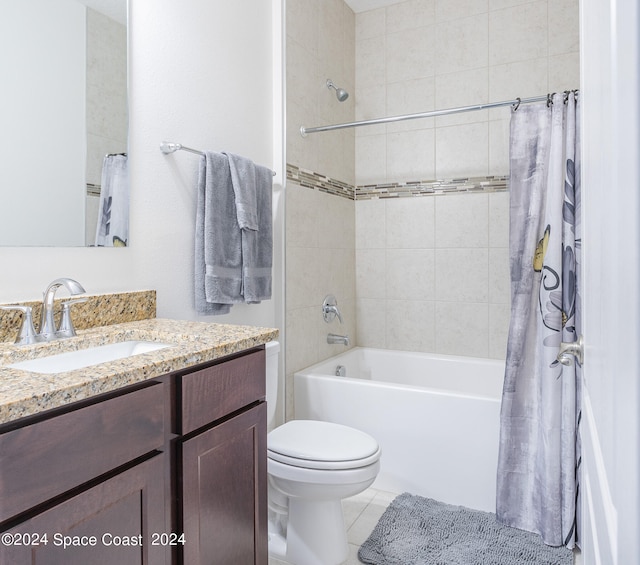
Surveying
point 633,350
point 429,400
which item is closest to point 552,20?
point 429,400

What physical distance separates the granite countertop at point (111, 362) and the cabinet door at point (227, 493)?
19 cm

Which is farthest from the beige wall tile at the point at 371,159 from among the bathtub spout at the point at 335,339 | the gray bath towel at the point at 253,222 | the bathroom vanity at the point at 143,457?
the bathroom vanity at the point at 143,457

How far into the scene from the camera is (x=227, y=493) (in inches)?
46.0

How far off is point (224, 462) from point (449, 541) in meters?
1.16

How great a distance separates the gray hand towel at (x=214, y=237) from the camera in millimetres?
1776

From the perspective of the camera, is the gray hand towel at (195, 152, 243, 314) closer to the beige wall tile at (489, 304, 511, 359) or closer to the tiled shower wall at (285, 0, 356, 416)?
the tiled shower wall at (285, 0, 356, 416)

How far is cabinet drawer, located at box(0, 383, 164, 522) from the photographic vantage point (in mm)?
708

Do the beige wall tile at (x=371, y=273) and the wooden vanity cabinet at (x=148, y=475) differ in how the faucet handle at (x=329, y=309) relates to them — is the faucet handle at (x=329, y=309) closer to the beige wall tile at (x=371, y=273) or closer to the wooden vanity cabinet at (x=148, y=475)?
the beige wall tile at (x=371, y=273)

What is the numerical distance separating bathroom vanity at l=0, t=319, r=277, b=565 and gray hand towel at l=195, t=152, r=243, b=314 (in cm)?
43

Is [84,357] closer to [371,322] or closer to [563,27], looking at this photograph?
[371,322]

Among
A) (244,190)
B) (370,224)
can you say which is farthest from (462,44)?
(244,190)

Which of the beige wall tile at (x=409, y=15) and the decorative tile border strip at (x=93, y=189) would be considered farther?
the beige wall tile at (x=409, y=15)

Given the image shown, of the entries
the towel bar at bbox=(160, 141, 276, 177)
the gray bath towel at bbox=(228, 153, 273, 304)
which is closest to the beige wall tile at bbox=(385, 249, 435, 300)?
the gray bath towel at bbox=(228, 153, 273, 304)

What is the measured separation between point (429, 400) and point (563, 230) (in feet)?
3.05
